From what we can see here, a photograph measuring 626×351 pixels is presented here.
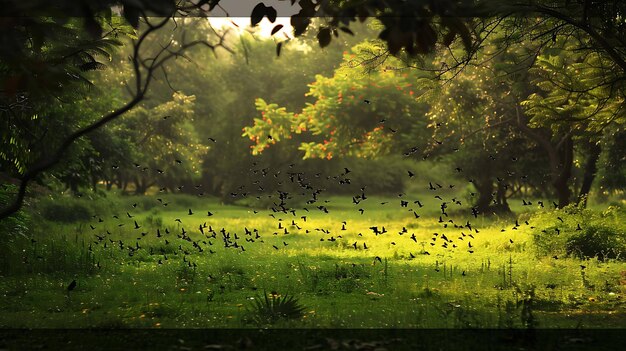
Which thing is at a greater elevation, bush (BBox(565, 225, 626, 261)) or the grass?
bush (BBox(565, 225, 626, 261))

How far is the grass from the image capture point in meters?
8.64

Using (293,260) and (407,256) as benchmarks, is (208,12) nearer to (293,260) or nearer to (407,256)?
(293,260)

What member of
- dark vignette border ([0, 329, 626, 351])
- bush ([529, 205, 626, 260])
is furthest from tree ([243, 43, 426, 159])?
dark vignette border ([0, 329, 626, 351])

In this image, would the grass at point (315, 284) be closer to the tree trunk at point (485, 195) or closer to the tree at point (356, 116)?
the tree at point (356, 116)

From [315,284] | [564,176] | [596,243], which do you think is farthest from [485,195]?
[315,284]

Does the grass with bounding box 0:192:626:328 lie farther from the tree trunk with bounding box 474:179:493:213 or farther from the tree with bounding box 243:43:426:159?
the tree trunk with bounding box 474:179:493:213

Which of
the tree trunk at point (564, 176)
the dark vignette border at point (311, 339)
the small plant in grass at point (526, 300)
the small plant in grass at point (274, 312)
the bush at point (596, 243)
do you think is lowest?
the dark vignette border at point (311, 339)

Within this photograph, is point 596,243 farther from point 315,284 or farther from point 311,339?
point 311,339

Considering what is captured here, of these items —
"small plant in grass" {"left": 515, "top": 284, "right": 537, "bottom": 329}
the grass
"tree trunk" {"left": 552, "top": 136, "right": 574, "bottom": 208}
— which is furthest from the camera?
"tree trunk" {"left": 552, "top": 136, "right": 574, "bottom": 208}

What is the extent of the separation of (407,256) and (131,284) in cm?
693

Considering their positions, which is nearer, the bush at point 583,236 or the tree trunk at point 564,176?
the bush at point 583,236

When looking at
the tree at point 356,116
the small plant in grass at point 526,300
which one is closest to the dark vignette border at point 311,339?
the small plant in grass at point 526,300

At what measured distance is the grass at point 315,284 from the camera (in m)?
8.64

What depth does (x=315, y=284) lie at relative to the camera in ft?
35.6
